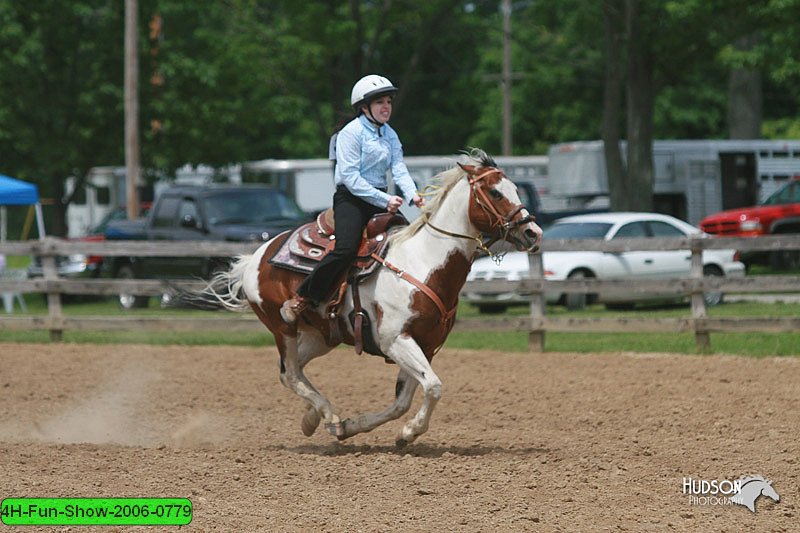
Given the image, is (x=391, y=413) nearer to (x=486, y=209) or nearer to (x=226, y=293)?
(x=486, y=209)

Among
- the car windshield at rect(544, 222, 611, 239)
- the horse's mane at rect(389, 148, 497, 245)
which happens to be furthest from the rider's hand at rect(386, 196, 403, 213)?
the car windshield at rect(544, 222, 611, 239)

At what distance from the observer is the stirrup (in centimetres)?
885

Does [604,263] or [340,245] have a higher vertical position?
[340,245]

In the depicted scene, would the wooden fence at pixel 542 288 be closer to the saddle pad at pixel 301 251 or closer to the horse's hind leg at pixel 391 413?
the saddle pad at pixel 301 251

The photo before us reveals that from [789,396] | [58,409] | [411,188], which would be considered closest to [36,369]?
[58,409]

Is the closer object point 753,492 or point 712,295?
point 753,492

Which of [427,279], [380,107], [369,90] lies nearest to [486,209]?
[427,279]

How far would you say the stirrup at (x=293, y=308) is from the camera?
885 cm

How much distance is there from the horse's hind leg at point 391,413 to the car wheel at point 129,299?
1340 cm

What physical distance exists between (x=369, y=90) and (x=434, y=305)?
4.95 feet

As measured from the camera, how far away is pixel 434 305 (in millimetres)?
8352

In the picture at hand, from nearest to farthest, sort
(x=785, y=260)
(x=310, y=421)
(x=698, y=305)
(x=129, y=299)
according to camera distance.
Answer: (x=310, y=421), (x=698, y=305), (x=129, y=299), (x=785, y=260)

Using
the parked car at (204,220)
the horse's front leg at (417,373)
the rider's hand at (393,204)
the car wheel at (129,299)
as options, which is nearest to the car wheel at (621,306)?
the parked car at (204,220)

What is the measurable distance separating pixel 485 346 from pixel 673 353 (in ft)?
8.24
